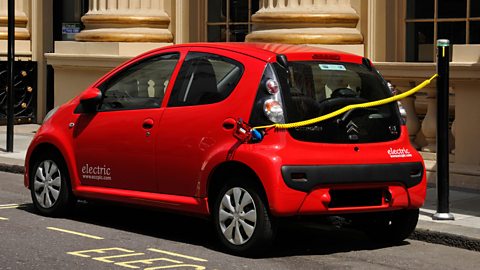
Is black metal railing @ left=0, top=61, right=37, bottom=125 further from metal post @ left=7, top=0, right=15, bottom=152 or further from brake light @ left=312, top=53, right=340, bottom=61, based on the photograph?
brake light @ left=312, top=53, right=340, bottom=61

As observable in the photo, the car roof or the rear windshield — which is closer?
the rear windshield

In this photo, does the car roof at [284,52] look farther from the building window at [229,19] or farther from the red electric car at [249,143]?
the building window at [229,19]

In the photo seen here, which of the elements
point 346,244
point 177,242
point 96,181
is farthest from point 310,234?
point 96,181

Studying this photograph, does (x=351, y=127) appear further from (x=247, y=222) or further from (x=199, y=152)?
(x=199, y=152)

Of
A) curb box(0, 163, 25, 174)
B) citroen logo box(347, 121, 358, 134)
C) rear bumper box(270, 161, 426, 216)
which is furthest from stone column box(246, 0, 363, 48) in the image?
citroen logo box(347, 121, 358, 134)

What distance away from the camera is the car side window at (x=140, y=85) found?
9.62m

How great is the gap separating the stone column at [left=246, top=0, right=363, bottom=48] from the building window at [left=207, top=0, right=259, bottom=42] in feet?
7.60

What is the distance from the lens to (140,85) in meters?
9.82

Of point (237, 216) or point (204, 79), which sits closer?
point (237, 216)

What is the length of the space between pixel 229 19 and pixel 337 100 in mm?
8681

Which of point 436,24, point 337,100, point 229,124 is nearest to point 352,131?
point 337,100

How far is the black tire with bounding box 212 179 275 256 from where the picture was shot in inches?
334

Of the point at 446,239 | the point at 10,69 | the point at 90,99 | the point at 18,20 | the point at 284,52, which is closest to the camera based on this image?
the point at 284,52

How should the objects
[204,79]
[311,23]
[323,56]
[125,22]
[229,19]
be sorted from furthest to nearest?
[229,19] → [125,22] → [311,23] → [204,79] → [323,56]
